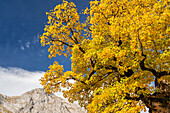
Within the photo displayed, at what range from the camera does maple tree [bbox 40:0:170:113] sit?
1145 centimetres

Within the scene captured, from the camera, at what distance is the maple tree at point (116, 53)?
11445 millimetres

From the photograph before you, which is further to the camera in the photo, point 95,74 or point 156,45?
point 95,74

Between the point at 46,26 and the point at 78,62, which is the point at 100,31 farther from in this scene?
the point at 46,26

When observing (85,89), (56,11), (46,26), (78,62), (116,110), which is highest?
(56,11)

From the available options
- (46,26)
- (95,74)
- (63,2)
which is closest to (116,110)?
→ (95,74)

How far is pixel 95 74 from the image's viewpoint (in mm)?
16812

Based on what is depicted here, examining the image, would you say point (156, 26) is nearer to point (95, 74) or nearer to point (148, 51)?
point (148, 51)

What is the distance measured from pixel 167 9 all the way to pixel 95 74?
979cm

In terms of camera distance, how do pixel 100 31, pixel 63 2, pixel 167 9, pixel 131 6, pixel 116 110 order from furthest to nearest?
pixel 63 2
pixel 131 6
pixel 100 31
pixel 116 110
pixel 167 9

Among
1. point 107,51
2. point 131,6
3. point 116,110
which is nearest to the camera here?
point 107,51

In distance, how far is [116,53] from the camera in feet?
39.7

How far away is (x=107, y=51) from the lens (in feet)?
39.1

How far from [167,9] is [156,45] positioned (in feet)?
9.90

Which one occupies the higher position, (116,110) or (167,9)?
(167,9)
